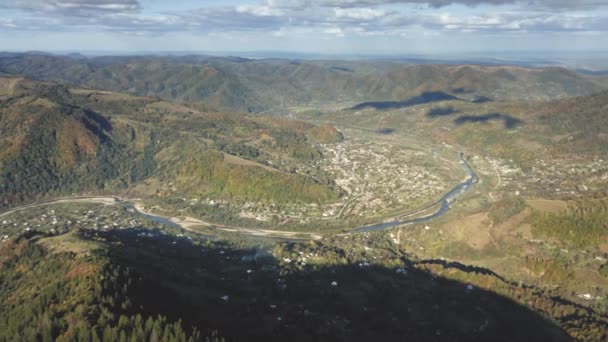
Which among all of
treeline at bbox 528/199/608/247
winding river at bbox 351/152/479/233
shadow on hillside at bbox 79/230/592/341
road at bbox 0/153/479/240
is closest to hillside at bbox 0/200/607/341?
shadow on hillside at bbox 79/230/592/341

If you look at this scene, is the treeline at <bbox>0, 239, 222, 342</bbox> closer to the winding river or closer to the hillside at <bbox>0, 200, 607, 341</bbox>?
the hillside at <bbox>0, 200, 607, 341</bbox>

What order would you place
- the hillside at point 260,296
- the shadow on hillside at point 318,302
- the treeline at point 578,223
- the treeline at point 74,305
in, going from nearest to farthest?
the treeline at point 74,305
the hillside at point 260,296
the shadow on hillside at point 318,302
the treeline at point 578,223

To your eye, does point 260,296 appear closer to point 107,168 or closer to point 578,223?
point 578,223

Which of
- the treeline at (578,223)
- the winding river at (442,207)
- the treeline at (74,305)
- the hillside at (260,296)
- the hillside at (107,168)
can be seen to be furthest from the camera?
the hillside at (107,168)

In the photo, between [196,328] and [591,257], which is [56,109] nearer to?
[196,328]

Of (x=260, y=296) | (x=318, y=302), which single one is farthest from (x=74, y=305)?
(x=318, y=302)

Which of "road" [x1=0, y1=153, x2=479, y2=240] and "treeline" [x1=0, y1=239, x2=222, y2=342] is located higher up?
"treeline" [x1=0, y1=239, x2=222, y2=342]

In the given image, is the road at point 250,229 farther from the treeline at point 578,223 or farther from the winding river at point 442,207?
the treeline at point 578,223

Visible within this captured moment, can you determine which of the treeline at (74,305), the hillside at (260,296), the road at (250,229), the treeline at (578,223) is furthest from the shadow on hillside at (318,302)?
the treeline at (578,223)
